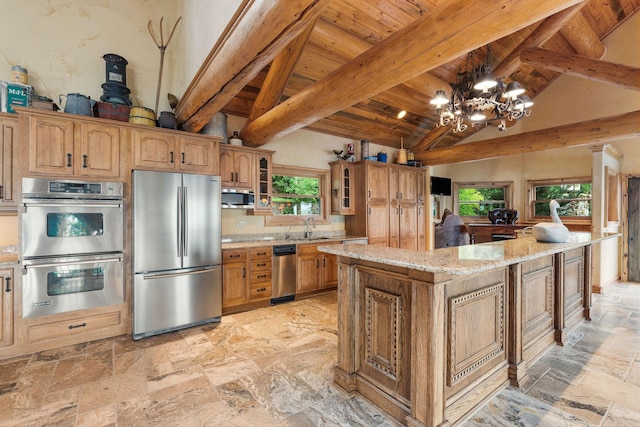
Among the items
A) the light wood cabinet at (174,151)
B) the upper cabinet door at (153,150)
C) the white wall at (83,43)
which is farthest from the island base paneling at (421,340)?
the white wall at (83,43)

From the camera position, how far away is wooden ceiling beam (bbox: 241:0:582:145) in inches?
62.5

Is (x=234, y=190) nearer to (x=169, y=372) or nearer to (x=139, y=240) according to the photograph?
(x=139, y=240)

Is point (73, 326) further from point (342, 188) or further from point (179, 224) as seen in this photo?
point (342, 188)

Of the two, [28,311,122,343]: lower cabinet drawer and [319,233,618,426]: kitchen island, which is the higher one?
[319,233,618,426]: kitchen island

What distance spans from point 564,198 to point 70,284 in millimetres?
8800

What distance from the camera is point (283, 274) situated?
14.0ft

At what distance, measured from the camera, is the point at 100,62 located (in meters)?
3.60

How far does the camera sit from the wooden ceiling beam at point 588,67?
366 centimetres

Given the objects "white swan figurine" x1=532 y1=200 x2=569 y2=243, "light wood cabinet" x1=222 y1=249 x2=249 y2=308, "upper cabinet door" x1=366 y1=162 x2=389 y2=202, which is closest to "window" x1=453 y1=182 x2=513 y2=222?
"upper cabinet door" x1=366 y1=162 x2=389 y2=202

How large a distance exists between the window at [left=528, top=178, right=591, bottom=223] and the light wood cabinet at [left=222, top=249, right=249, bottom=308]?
6.80m

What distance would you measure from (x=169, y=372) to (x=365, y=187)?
4.15 m

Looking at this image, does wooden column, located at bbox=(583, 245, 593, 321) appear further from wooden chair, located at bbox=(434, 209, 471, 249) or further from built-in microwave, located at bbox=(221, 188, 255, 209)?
built-in microwave, located at bbox=(221, 188, 255, 209)

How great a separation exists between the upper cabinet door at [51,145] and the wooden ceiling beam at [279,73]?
2.15m

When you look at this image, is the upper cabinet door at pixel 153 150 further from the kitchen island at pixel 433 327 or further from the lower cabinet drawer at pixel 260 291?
the kitchen island at pixel 433 327
